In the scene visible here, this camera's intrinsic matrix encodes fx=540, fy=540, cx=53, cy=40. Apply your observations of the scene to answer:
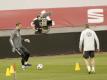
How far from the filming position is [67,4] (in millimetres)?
35812

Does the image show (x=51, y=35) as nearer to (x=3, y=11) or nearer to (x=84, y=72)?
(x=3, y=11)

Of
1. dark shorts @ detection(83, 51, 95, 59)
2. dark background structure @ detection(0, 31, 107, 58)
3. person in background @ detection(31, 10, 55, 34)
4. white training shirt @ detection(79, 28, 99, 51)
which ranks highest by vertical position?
white training shirt @ detection(79, 28, 99, 51)

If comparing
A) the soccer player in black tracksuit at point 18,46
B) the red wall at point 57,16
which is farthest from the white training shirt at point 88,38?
the red wall at point 57,16

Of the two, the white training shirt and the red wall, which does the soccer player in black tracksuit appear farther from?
the red wall

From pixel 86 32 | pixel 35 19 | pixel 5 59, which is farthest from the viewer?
pixel 35 19

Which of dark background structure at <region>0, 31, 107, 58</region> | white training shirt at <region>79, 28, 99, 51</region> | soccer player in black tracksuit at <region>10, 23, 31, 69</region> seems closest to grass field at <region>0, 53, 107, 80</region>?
soccer player in black tracksuit at <region>10, 23, 31, 69</region>

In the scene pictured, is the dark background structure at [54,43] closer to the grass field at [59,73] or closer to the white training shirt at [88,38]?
the grass field at [59,73]

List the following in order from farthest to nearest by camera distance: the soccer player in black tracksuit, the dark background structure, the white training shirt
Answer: the dark background structure < the soccer player in black tracksuit < the white training shirt

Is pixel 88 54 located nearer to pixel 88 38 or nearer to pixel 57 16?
pixel 88 38

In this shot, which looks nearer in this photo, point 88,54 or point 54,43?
point 88,54

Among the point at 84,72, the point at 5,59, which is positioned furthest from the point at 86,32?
the point at 5,59

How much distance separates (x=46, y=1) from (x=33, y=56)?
473cm

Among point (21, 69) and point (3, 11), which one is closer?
point (21, 69)

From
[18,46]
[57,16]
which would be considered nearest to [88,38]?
[18,46]
